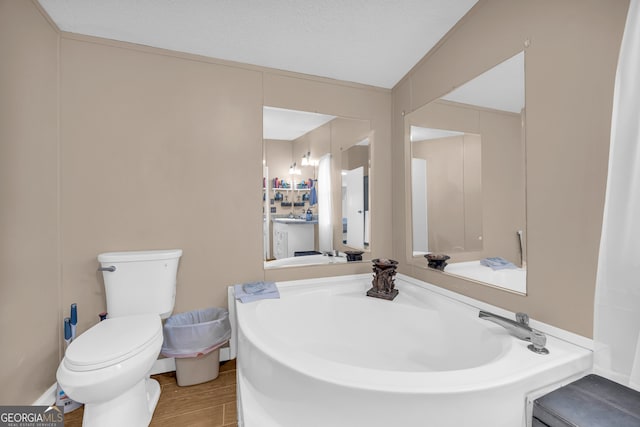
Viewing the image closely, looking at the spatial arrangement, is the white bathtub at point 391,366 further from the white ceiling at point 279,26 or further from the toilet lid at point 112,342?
the white ceiling at point 279,26

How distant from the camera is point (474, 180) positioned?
1.73m

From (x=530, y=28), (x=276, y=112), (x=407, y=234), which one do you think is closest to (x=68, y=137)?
(x=276, y=112)

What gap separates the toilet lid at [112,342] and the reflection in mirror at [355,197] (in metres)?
1.54

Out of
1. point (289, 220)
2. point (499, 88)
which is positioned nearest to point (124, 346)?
point (289, 220)

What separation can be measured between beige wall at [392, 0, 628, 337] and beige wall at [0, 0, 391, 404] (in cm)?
131

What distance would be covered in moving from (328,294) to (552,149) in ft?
5.11

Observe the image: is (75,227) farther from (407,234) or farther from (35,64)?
(407,234)

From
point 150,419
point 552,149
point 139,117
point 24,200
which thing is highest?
point 139,117

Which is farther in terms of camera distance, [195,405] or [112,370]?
[195,405]

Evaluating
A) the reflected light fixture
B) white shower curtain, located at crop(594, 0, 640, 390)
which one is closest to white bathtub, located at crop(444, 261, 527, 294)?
white shower curtain, located at crop(594, 0, 640, 390)

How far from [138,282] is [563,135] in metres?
2.43

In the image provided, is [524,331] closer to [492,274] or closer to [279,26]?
[492,274]

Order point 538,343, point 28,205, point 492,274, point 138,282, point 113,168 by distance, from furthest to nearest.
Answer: point 113,168, point 138,282, point 492,274, point 28,205, point 538,343

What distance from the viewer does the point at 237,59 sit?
2.07m
